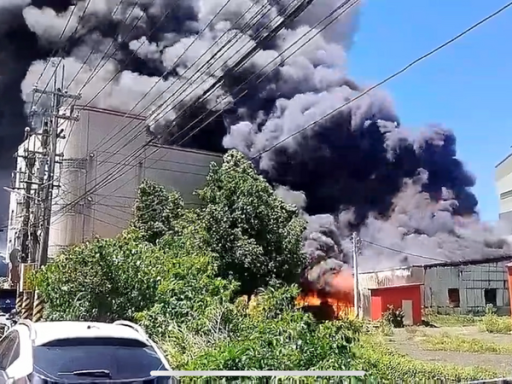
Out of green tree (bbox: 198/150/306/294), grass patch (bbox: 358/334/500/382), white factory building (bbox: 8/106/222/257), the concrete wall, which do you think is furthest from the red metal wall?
white factory building (bbox: 8/106/222/257)

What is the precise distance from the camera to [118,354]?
412cm

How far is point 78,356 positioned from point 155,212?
20.0 m

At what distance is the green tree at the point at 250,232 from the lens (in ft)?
54.0

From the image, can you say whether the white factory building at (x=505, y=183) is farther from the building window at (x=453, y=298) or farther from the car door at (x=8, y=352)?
the car door at (x=8, y=352)

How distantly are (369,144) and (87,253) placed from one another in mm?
30804

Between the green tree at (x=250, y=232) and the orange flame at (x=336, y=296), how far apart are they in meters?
7.81

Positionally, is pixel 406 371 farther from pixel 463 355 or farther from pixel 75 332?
pixel 463 355

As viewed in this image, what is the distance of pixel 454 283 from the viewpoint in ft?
81.9


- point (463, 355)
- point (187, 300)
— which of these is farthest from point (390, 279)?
point (187, 300)

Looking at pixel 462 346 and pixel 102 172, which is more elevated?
pixel 102 172

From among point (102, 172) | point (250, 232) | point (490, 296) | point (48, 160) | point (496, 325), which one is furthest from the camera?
point (102, 172)

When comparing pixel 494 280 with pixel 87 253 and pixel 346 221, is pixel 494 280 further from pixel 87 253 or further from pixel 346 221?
pixel 87 253

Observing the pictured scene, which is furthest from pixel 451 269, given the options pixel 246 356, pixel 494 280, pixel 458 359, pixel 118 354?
pixel 118 354

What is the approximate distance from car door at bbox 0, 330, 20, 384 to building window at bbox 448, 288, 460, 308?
22527 millimetres
